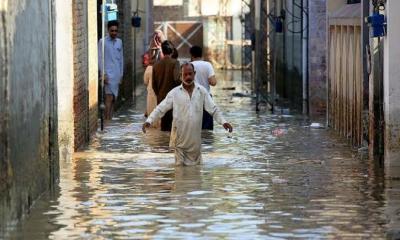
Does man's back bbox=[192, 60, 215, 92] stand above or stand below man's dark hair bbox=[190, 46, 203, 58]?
below

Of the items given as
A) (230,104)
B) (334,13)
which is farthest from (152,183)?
(230,104)

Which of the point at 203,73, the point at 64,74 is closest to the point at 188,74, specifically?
the point at 64,74

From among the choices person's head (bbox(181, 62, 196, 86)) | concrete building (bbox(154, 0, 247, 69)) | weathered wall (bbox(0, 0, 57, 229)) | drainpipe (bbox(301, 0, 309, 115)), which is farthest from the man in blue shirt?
concrete building (bbox(154, 0, 247, 69))

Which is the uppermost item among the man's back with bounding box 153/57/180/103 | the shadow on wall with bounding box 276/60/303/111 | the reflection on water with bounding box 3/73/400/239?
the man's back with bounding box 153/57/180/103

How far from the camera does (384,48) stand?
16234mm

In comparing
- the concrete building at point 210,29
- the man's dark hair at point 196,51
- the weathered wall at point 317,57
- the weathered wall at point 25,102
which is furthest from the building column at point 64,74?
the concrete building at point 210,29

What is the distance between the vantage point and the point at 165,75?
21516 millimetres

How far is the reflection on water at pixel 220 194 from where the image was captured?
452 inches

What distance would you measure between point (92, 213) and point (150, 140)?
8.12m

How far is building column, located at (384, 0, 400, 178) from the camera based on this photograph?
15.7 metres

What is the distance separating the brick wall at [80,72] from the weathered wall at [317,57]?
21.5 ft

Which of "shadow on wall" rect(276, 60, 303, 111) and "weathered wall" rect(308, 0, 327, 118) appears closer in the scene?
"weathered wall" rect(308, 0, 327, 118)

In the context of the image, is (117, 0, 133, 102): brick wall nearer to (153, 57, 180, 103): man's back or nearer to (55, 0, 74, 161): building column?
(153, 57, 180, 103): man's back

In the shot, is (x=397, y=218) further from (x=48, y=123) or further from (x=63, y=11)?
(x=63, y=11)
